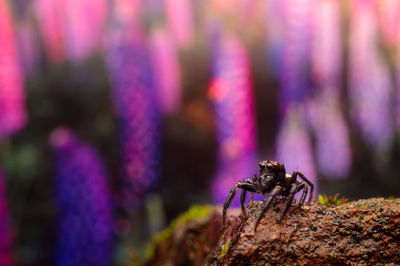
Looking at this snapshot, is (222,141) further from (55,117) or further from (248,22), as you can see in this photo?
(55,117)

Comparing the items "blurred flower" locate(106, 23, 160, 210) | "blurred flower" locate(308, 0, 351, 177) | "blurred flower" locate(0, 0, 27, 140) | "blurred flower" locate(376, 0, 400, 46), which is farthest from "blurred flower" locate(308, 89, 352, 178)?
"blurred flower" locate(0, 0, 27, 140)

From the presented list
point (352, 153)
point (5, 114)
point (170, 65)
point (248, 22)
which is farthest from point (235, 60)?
point (5, 114)

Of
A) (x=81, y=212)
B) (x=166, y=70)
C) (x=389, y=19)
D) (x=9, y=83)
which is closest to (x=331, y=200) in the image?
(x=81, y=212)

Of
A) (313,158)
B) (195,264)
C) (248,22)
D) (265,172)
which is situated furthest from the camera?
(248,22)

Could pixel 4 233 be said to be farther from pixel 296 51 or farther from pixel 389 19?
pixel 389 19

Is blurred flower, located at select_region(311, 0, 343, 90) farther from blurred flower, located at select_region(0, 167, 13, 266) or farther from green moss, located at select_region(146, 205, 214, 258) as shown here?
blurred flower, located at select_region(0, 167, 13, 266)

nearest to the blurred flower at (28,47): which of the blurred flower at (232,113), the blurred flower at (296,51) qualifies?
the blurred flower at (232,113)

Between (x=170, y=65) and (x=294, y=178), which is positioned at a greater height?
(x=170, y=65)
